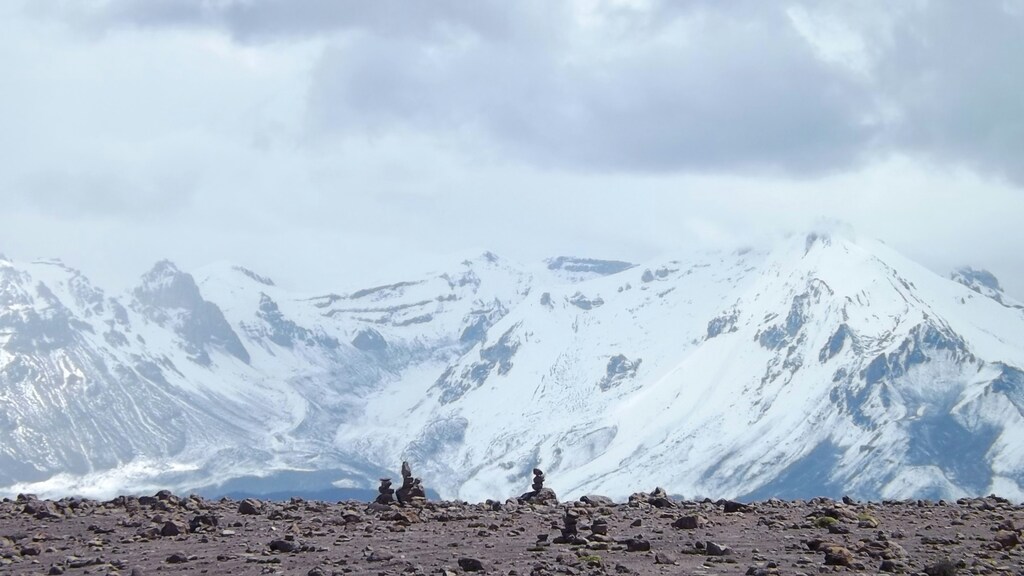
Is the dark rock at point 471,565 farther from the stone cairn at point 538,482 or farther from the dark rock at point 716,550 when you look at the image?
the stone cairn at point 538,482

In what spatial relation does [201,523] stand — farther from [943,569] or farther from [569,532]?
[943,569]

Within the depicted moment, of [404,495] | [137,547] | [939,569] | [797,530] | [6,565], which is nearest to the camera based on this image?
[939,569]

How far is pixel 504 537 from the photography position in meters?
49.8

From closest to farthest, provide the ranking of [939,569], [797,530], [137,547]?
[939,569] → [137,547] → [797,530]

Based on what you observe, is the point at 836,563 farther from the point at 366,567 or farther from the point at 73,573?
the point at 73,573

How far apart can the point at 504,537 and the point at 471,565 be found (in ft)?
23.0

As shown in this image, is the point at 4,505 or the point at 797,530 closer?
the point at 797,530

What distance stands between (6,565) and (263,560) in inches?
259

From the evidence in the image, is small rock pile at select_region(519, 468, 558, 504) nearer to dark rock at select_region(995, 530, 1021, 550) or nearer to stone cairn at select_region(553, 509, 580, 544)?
stone cairn at select_region(553, 509, 580, 544)

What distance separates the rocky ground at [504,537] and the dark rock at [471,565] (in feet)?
0.12

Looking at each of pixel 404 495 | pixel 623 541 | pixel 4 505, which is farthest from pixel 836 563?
pixel 4 505

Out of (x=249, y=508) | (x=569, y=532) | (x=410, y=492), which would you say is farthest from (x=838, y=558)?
(x=410, y=492)

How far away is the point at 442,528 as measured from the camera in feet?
172

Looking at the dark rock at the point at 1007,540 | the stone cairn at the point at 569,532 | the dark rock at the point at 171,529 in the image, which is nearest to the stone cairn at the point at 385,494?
the dark rock at the point at 171,529
